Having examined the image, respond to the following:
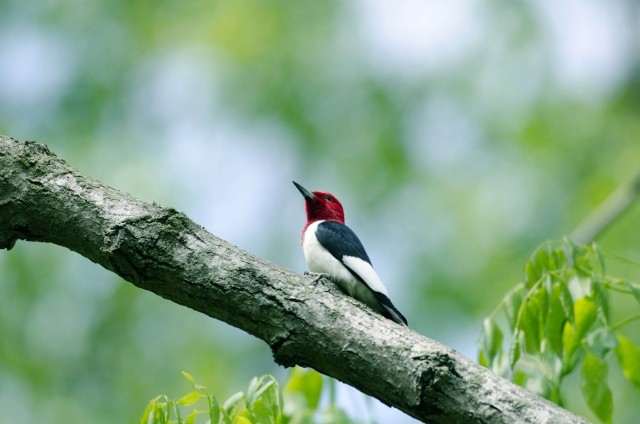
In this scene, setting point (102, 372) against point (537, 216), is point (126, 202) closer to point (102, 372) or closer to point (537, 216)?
point (102, 372)

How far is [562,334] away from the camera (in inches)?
120

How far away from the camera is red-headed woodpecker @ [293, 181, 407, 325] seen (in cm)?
430

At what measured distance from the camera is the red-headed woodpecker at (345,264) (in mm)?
4305

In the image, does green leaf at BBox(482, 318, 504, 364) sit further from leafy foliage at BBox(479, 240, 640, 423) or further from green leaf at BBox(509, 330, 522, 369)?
green leaf at BBox(509, 330, 522, 369)

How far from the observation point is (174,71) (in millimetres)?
12195

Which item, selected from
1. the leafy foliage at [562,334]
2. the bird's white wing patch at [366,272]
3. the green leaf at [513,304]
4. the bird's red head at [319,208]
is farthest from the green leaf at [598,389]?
the bird's red head at [319,208]

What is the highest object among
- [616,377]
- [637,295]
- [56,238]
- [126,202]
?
[616,377]

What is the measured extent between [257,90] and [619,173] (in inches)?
207

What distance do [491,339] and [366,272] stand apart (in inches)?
54.1

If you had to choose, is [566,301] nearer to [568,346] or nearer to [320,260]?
[568,346]

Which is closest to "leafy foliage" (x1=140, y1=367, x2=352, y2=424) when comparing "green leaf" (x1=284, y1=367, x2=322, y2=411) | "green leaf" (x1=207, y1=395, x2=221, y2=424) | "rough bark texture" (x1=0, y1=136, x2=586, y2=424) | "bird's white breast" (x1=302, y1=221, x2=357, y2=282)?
"green leaf" (x1=207, y1=395, x2=221, y2=424)

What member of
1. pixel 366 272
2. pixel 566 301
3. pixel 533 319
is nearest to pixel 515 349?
pixel 533 319

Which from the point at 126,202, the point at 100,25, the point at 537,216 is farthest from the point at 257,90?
the point at 126,202

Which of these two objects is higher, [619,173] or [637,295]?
[619,173]
